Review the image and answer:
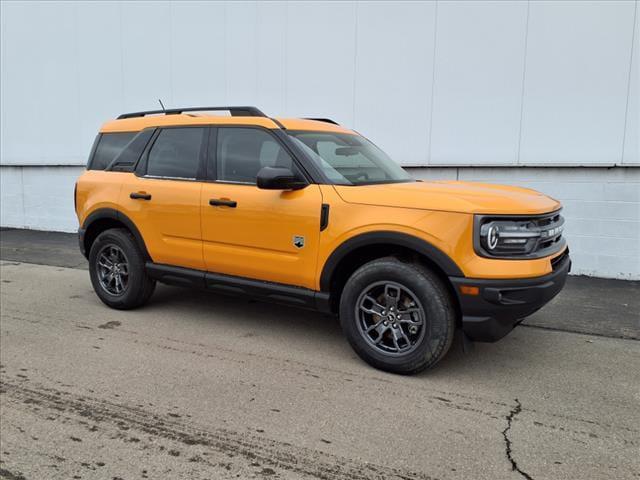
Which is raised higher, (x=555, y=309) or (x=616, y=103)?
(x=616, y=103)

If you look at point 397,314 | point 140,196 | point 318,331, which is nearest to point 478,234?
point 397,314

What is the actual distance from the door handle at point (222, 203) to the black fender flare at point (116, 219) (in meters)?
1.05

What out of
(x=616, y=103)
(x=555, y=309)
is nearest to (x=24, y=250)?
(x=555, y=309)

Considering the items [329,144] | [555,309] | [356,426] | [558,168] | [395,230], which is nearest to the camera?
[356,426]

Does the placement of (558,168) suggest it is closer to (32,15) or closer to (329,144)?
(329,144)

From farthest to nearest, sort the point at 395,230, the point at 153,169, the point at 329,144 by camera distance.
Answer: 1. the point at 153,169
2. the point at 329,144
3. the point at 395,230

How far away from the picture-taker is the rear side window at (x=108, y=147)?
5.38m

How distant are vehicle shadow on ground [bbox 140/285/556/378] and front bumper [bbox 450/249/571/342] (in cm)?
31

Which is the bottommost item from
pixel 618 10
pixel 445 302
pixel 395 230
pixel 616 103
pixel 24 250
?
pixel 24 250

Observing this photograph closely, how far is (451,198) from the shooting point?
356 centimetres

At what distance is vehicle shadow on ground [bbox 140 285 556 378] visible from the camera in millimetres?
3949

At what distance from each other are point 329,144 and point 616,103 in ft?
14.4

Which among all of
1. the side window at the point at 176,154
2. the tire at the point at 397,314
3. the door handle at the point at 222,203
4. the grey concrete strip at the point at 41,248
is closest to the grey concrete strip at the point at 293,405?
the tire at the point at 397,314

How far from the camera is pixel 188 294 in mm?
6035
